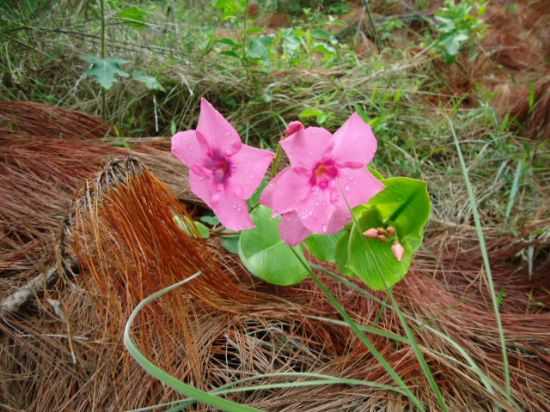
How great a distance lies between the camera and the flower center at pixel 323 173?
0.74 m

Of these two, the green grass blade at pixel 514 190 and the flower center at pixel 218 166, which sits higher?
the flower center at pixel 218 166

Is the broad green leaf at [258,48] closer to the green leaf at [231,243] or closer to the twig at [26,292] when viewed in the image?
the green leaf at [231,243]

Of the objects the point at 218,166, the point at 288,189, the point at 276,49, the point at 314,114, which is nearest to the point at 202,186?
the point at 218,166

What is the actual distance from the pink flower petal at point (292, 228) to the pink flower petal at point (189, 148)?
0.58 feet

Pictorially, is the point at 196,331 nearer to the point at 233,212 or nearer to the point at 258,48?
the point at 233,212

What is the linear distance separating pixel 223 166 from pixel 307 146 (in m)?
0.16

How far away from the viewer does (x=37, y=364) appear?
3.22ft

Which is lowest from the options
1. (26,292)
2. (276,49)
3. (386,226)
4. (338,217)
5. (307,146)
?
(26,292)

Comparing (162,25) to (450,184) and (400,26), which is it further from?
(450,184)

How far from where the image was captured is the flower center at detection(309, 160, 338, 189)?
2.44 ft

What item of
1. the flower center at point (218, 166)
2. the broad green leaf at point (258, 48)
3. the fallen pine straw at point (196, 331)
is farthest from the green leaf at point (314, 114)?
the flower center at point (218, 166)

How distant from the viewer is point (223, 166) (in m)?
0.80

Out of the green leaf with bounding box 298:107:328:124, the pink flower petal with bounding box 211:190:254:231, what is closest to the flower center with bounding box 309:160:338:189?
the pink flower petal with bounding box 211:190:254:231

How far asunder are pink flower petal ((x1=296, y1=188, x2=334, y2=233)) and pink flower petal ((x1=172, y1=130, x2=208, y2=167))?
19 cm
